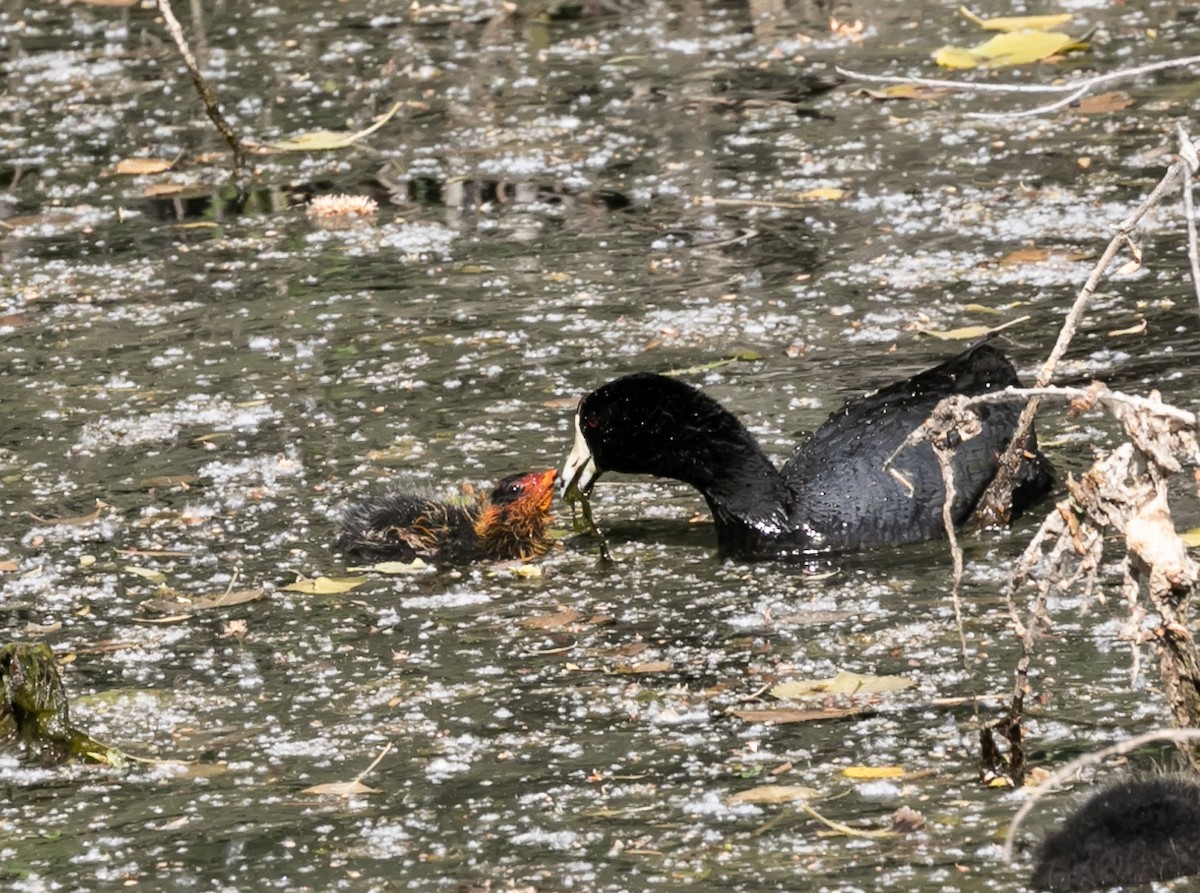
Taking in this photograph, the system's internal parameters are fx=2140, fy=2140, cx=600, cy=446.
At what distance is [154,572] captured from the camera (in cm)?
598

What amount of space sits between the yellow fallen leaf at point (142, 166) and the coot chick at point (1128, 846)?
781 cm

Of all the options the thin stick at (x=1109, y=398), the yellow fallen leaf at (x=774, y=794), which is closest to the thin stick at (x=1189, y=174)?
the thin stick at (x=1109, y=398)

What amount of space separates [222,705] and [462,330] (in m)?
3.19

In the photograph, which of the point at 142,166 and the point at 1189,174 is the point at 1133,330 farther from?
the point at 142,166

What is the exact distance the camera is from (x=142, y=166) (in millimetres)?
10734

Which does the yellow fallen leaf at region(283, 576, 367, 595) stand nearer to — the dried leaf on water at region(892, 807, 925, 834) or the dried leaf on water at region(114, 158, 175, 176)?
the dried leaf on water at region(892, 807, 925, 834)

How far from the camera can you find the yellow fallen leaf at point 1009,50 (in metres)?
10.9

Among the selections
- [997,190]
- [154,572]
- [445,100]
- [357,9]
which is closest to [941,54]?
[997,190]

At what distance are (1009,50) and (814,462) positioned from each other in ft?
18.5

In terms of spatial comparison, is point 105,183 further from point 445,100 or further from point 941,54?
point 941,54

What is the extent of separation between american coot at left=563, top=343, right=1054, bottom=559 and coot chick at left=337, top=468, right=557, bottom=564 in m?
0.23

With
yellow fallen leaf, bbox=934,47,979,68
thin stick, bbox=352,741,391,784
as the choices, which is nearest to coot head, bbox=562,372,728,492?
thin stick, bbox=352,741,391,784

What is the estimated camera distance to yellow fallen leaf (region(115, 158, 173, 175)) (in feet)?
35.1

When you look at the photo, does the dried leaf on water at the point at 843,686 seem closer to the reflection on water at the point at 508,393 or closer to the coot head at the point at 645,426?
the reflection on water at the point at 508,393
